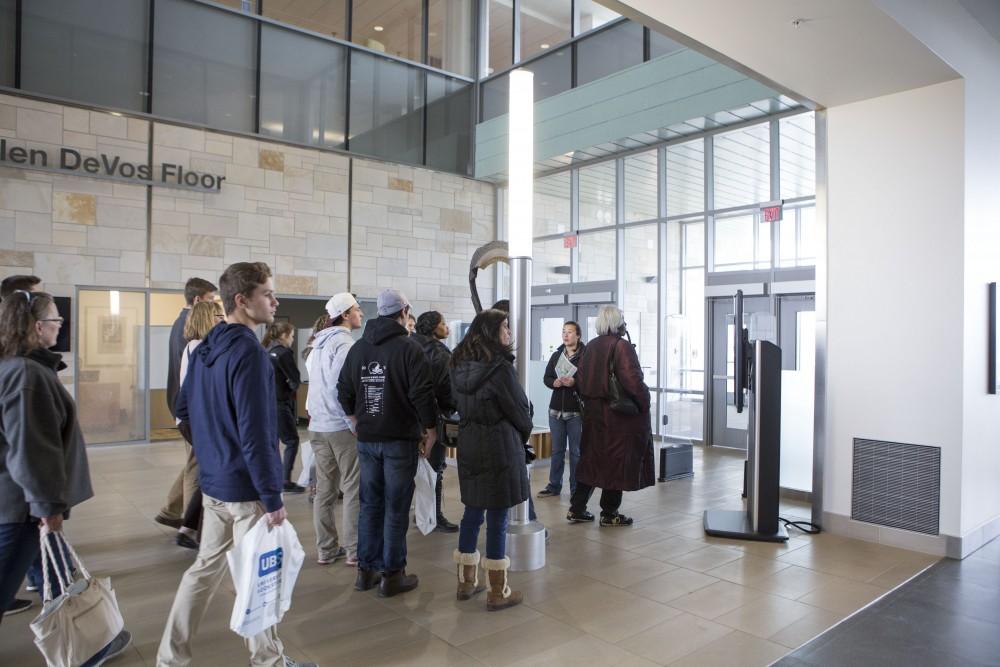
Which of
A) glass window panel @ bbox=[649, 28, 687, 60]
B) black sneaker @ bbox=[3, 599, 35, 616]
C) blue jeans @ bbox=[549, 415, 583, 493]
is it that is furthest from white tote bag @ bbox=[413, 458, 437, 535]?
glass window panel @ bbox=[649, 28, 687, 60]

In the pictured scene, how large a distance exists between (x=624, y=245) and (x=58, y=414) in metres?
8.68

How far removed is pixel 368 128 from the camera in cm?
1134

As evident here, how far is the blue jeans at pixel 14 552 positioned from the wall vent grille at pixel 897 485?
4.79 meters

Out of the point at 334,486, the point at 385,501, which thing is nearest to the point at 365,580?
the point at 385,501

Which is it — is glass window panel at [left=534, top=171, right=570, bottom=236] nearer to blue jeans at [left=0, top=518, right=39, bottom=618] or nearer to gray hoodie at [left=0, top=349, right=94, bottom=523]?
gray hoodie at [left=0, top=349, right=94, bottom=523]

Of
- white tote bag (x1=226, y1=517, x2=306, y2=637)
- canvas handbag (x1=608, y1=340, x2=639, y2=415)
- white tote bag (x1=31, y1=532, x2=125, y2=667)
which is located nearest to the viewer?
white tote bag (x1=226, y1=517, x2=306, y2=637)

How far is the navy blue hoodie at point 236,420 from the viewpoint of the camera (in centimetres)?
243

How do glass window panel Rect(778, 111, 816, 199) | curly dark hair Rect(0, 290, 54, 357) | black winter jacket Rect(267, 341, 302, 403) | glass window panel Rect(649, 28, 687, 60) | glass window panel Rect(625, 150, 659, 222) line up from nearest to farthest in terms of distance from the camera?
curly dark hair Rect(0, 290, 54, 357), black winter jacket Rect(267, 341, 302, 403), glass window panel Rect(778, 111, 816, 199), glass window panel Rect(649, 28, 687, 60), glass window panel Rect(625, 150, 659, 222)

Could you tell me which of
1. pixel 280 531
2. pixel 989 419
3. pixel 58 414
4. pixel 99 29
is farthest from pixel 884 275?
pixel 99 29

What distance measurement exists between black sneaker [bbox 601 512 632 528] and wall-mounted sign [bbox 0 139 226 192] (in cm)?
733

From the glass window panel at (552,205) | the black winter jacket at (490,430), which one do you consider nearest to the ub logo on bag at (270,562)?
the black winter jacket at (490,430)

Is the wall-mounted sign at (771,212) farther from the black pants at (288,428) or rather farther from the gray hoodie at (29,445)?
the gray hoodie at (29,445)

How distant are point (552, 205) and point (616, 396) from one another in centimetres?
714

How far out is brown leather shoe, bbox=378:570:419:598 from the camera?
367 centimetres
